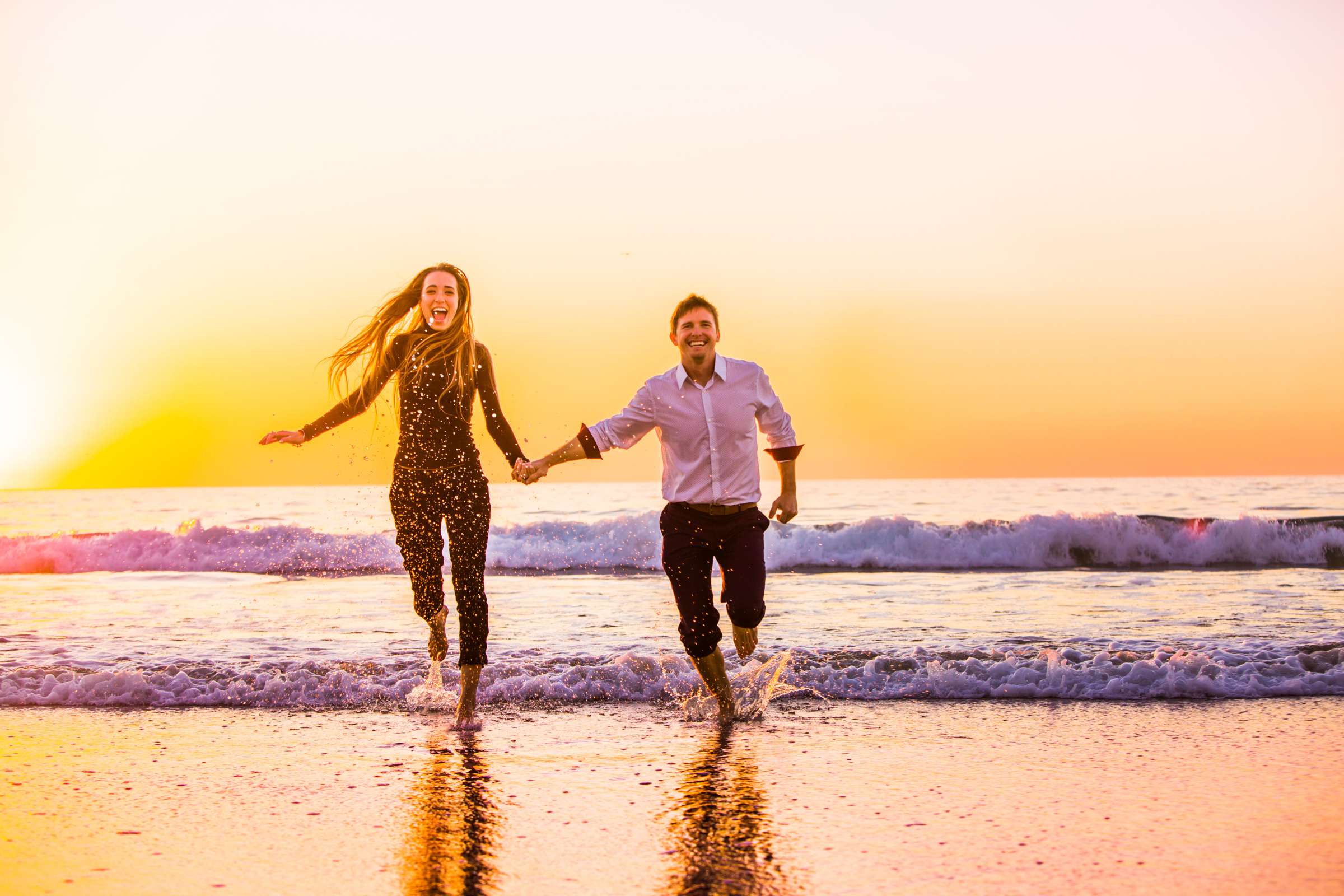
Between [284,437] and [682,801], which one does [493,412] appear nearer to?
[284,437]

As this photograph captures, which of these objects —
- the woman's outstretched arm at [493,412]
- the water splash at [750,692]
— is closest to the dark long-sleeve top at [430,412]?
the woman's outstretched arm at [493,412]

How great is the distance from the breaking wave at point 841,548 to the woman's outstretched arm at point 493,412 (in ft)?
43.8

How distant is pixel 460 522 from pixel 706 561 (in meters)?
1.27

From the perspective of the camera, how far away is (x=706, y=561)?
5.32m

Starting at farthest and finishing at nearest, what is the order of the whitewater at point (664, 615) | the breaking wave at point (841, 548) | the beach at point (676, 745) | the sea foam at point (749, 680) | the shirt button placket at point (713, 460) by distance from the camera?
the breaking wave at point (841, 548), the whitewater at point (664, 615), the sea foam at point (749, 680), the shirt button placket at point (713, 460), the beach at point (676, 745)

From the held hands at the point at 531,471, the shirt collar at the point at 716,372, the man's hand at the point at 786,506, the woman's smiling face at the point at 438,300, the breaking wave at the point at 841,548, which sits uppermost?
the woman's smiling face at the point at 438,300

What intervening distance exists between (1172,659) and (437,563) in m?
4.36

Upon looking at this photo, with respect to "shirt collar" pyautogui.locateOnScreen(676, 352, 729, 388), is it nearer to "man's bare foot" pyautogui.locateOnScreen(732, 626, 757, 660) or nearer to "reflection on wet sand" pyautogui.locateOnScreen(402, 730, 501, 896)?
"man's bare foot" pyautogui.locateOnScreen(732, 626, 757, 660)

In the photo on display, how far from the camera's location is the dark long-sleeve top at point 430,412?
528 cm

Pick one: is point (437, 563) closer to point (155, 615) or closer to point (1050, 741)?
point (1050, 741)

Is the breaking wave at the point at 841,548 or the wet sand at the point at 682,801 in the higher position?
the wet sand at the point at 682,801

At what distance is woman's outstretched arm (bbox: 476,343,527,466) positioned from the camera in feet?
17.9

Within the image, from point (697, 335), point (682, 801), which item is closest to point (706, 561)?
point (697, 335)

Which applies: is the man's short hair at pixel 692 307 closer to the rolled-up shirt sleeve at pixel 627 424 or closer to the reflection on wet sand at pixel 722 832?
the rolled-up shirt sleeve at pixel 627 424
